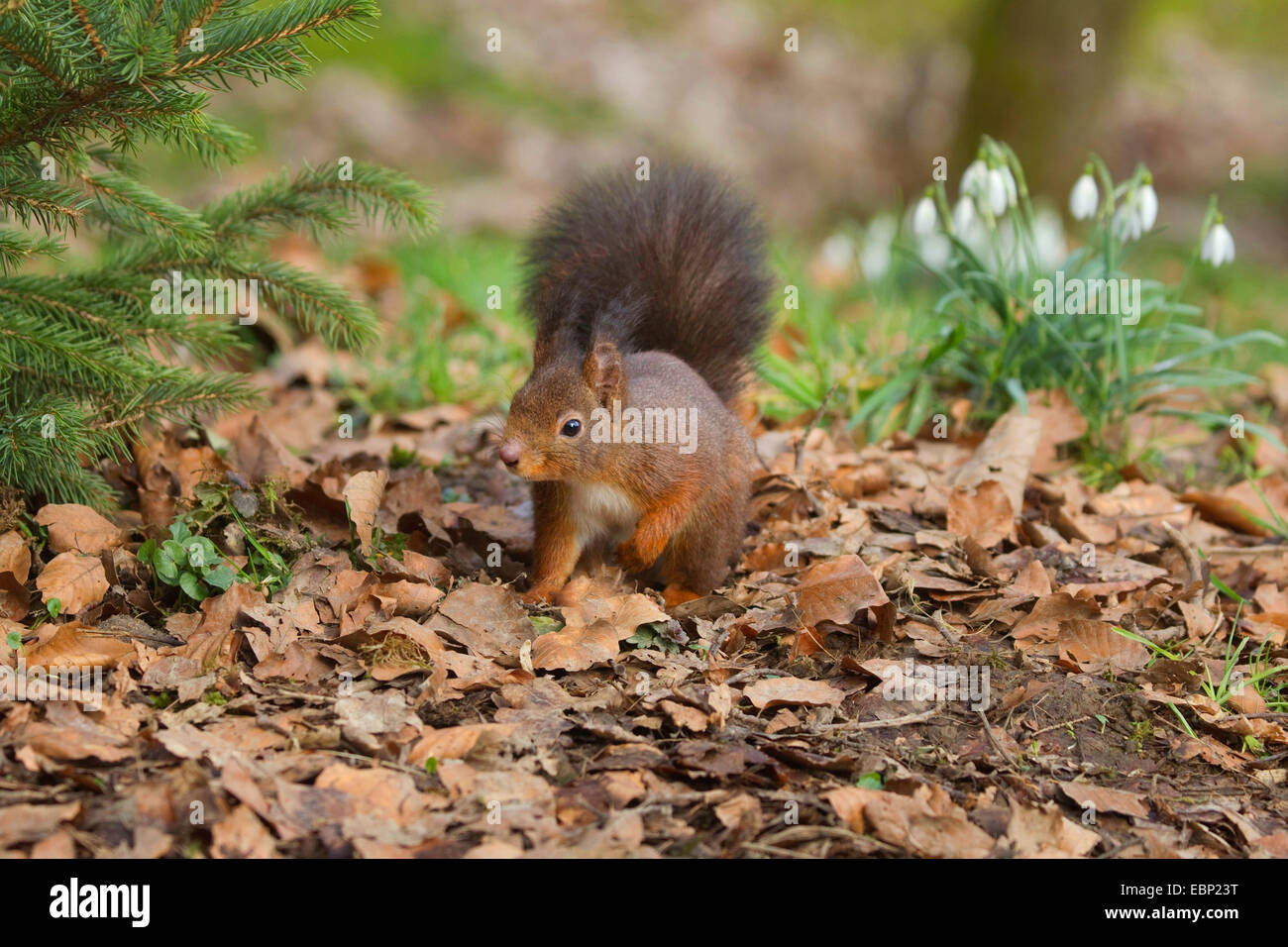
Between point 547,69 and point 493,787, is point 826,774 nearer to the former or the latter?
point 493,787

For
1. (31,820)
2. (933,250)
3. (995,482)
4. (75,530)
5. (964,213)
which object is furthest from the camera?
(933,250)

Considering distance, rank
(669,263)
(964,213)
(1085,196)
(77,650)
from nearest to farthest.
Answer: (77,650) < (669,263) < (1085,196) < (964,213)

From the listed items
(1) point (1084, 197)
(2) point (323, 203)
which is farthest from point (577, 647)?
(1) point (1084, 197)

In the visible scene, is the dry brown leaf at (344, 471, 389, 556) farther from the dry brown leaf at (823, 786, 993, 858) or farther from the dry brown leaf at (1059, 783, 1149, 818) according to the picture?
the dry brown leaf at (1059, 783, 1149, 818)

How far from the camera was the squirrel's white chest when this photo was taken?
3479 millimetres

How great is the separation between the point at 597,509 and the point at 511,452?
451 mm

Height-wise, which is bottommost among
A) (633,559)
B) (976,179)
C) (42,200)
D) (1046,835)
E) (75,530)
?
(1046,835)

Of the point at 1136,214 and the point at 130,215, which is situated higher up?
the point at 1136,214

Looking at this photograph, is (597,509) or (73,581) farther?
(597,509)

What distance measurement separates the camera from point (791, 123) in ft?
40.5

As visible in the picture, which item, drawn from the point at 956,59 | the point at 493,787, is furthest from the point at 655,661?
the point at 956,59

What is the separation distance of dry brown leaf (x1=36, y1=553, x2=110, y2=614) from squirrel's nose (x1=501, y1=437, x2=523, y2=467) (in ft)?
3.59

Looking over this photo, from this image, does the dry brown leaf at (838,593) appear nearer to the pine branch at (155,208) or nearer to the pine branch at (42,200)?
the pine branch at (155,208)

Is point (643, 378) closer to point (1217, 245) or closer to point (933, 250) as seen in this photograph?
point (1217, 245)
